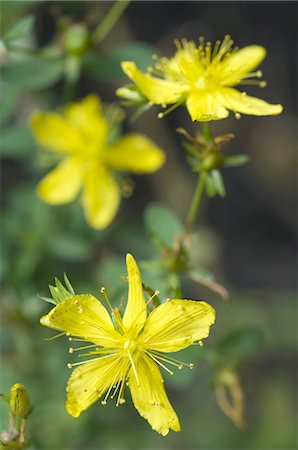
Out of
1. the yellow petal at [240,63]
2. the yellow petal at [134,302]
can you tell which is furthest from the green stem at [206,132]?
the yellow petal at [134,302]

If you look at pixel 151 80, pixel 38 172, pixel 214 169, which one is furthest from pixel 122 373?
pixel 38 172

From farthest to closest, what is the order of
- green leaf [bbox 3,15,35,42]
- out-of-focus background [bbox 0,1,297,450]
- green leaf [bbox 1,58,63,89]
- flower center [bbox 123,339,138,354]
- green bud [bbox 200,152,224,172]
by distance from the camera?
out-of-focus background [bbox 0,1,297,450] → green leaf [bbox 1,58,63,89] → green leaf [bbox 3,15,35,42] → green bud [bbox 200,152,224,172] → flower center [bbox 123,339,138,354]

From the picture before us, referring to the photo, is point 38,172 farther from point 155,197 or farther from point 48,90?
point 155,197

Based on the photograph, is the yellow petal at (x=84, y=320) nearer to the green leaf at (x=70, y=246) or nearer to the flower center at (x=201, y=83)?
the flower center at (x=201, y=83)

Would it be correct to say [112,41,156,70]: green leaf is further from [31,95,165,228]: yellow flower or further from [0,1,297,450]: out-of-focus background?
[31,95,165,228]: yellow flower

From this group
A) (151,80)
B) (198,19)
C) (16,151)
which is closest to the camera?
(151,80)

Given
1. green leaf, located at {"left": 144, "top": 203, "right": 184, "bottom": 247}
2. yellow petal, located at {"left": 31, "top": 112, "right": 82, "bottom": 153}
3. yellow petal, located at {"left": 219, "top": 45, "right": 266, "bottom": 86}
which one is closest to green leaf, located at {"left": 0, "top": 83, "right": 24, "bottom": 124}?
yellow petal, located at {"left": 31, "top": 112, "right": 82, "bottom": 153}

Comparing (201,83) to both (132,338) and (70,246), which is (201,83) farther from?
(70,246)
